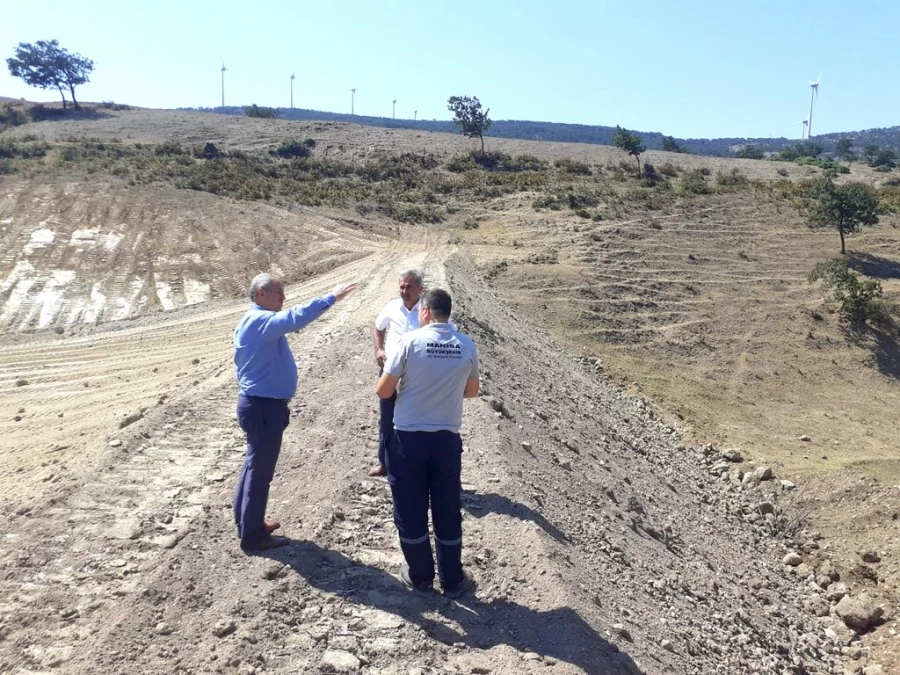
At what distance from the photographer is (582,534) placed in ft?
19.0

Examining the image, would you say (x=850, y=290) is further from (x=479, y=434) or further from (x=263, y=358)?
(x=263, y=358)

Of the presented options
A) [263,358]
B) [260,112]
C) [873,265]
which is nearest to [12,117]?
[260,112]

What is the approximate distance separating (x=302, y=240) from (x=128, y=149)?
1788 centimetres

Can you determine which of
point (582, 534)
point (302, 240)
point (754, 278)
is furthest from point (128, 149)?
point (582, 534)

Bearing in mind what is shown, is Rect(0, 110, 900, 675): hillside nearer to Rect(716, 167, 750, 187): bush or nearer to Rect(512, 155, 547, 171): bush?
Rect(716, 167, 750, 187): bush

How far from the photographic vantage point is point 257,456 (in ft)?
14.9

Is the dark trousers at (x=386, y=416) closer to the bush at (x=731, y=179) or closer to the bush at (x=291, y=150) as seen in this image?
the bush at (x=731, y=179)

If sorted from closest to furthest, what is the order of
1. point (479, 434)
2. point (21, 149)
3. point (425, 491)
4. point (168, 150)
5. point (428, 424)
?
point (428, 424), point (425, 491), point (479, 434), point (21, 149), point (168, 150)

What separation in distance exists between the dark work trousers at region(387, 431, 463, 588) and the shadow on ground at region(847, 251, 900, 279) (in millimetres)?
21514

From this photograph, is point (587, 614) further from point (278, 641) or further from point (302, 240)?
point (302, 240)

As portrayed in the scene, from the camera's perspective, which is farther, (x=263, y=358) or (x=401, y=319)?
(x=401, y=319)

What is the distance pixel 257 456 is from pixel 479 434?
2.68 m

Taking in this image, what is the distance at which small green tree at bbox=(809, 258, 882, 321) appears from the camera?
19062mm

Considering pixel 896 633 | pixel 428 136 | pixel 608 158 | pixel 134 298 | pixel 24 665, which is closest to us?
pixel 24 665
